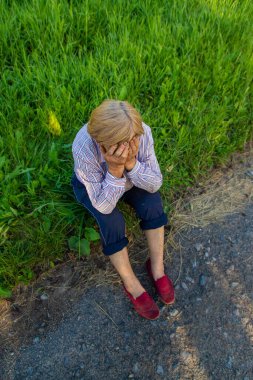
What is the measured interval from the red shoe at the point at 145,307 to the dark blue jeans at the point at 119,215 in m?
0.33

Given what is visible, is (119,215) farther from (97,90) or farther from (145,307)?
(97,90)

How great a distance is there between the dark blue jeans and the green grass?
0.82 feet

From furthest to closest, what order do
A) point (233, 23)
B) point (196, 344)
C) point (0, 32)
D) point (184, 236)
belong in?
point (233, 23), point (0, 32), point (184, 236), point (196, 344)

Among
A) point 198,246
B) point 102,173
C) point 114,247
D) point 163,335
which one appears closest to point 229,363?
point 163,335

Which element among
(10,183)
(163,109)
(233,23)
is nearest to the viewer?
(10,183)

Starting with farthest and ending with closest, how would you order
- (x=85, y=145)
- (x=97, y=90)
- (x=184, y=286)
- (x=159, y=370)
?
(x=97, y=90) → (x=184, y=286) → (x=159, y=370) → (x=85, y=145)

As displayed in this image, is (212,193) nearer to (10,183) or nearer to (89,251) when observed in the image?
(89,251)

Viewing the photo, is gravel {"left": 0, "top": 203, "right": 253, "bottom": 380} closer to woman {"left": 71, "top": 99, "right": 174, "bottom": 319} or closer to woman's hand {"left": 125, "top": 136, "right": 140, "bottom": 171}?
woman {"left": 71, "top": 99, "right": 174, "bottom": 319}

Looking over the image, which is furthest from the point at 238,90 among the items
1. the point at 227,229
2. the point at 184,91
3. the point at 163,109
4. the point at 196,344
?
the point at 196,344

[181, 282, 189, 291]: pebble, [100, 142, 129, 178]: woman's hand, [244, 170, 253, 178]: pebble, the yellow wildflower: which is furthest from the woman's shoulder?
[244, 170, 253, 178]: pebble

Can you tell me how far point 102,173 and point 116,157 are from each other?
0.85 ft

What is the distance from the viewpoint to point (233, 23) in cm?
334

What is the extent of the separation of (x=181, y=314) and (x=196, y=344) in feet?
0.59

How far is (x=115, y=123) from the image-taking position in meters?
1.61
